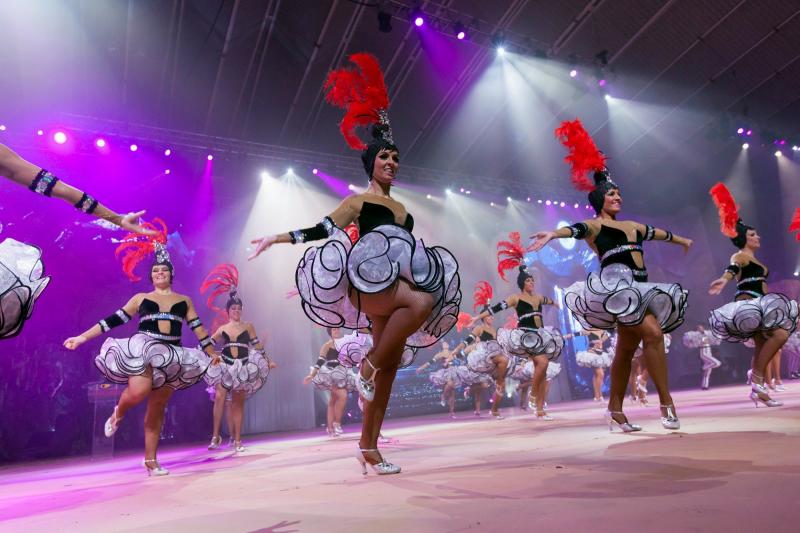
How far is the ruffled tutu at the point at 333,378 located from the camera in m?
8.72

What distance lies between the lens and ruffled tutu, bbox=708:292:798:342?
17.8ft

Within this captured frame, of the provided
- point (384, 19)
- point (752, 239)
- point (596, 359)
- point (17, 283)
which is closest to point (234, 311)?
point (384, 19)

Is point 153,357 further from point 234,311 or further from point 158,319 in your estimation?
point 234,311

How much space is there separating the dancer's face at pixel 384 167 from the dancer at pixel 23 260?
1.57 meters

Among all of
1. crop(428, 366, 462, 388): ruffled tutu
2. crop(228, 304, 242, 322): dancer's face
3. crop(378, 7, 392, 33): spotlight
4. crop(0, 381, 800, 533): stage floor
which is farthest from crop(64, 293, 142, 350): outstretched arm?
crop(428, 366, 462, 388): ruffled tutu

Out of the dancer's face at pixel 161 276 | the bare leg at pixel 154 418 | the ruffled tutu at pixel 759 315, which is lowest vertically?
the bare leg at pixel 154 418

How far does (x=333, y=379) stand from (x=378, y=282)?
618 cm

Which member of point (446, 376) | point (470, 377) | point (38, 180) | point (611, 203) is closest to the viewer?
point (38, 180)

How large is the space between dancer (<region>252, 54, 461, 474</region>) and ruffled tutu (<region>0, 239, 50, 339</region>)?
41.7 inches

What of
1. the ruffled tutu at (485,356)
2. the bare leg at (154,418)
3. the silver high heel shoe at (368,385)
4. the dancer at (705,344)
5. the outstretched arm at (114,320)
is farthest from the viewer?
the dancer at (705,344)

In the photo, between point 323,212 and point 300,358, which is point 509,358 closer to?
point 300,358

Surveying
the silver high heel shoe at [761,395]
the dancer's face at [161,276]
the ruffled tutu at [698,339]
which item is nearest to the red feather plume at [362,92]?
the dancer's face at [161,276]

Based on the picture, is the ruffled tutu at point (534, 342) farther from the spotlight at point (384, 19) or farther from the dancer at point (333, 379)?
the spotlight at point (384, 19)

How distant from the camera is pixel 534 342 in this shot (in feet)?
24.1
